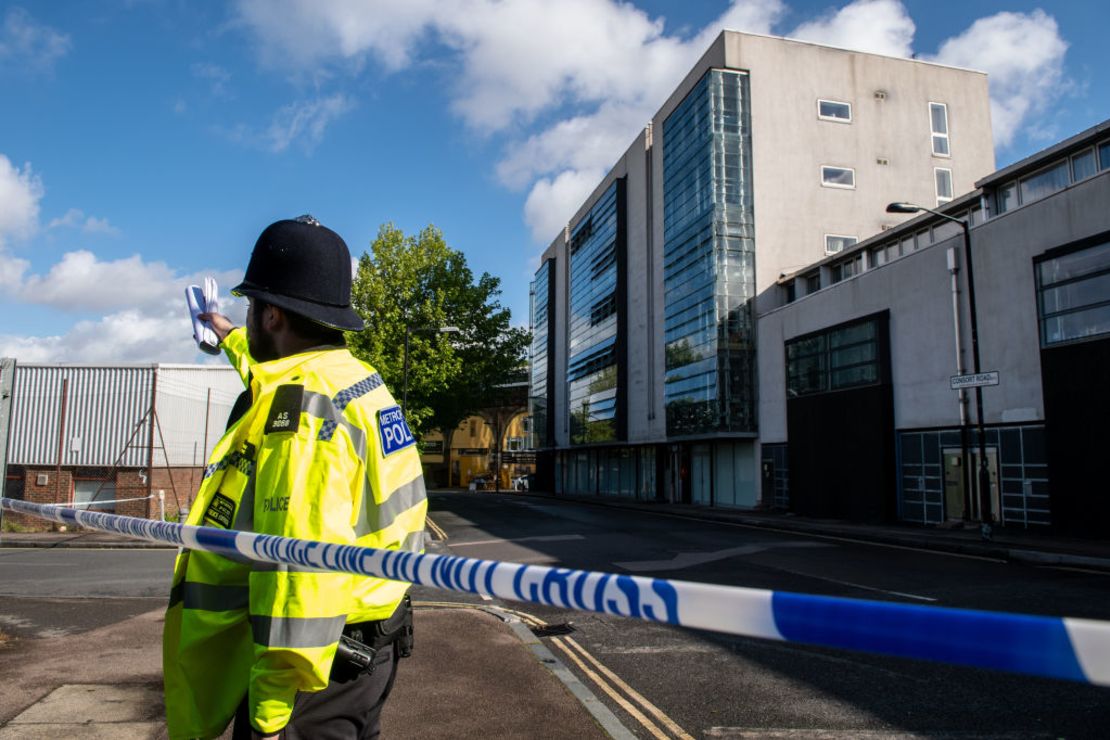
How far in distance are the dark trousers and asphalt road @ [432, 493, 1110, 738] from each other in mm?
3092

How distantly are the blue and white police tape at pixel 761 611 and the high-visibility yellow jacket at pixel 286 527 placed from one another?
64 mm

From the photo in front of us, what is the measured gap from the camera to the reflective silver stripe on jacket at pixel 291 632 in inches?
64.2

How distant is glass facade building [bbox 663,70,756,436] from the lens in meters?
30.2

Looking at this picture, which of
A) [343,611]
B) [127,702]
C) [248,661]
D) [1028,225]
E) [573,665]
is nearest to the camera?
[343,611]

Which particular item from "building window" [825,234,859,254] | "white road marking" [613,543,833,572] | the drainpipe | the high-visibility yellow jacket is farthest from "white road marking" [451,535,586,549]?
"building window" [825,234,859,254]

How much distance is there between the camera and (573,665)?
6254 mm

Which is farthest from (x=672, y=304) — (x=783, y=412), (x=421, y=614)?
(x=421, y=614)

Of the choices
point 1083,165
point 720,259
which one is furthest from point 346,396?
point 720,259

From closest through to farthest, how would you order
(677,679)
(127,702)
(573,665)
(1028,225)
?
1. (127,702)
2. (677,679)
3. (573,665)
4. (1028,225)

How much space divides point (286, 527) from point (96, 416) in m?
25.2

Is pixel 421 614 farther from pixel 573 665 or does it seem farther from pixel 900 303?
pixel 900 303

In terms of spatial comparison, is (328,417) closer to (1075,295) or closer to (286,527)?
(286,527)

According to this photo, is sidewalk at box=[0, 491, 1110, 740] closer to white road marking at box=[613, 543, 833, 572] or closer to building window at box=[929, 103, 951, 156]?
white road marking at box=[613, 543, 833, 572]

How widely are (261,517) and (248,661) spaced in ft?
1.41
